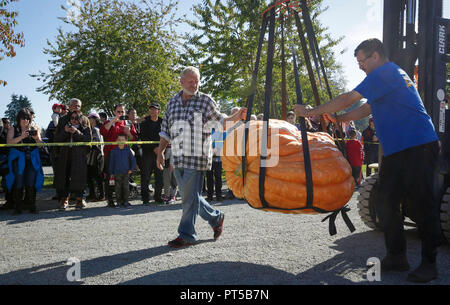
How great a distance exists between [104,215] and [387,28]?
19.8 ft

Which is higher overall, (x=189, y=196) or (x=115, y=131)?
(x=115, y=131)

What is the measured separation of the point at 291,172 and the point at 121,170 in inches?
242

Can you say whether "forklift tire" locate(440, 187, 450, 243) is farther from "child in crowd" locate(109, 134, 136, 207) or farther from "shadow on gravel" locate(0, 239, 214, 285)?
"child in crowd" locate(109, 134, 136, 207)

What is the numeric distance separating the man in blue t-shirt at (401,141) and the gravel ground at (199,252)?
0.37 metres

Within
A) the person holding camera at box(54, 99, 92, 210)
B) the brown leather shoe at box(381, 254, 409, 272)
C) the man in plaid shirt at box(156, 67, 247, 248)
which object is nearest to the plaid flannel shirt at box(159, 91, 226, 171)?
the man in plaid shirt at box(156, 67, 247, 248)

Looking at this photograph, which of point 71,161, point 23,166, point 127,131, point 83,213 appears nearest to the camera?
point 83,213

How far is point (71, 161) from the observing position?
8.50 m

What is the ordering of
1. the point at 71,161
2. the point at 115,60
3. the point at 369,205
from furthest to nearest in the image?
the point at 115,60
the point at 71,161
the point at 369,205

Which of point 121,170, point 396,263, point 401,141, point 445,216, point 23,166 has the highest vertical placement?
point 401,141

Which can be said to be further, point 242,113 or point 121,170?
point 121,170

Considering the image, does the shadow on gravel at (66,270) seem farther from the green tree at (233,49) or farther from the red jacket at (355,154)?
the green tree at (233,49)

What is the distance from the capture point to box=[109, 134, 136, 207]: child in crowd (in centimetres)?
880

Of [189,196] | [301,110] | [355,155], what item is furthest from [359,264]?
[355,155]

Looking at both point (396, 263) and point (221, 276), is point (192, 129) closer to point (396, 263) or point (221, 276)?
point (221, 276)
